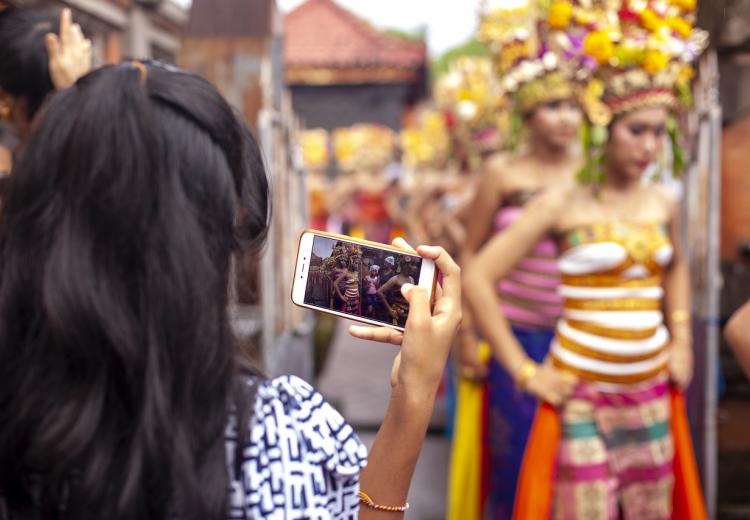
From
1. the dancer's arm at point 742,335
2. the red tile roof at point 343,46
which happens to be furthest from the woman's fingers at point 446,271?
the red tile roof at point 343,46

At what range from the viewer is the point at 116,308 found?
1040 mm

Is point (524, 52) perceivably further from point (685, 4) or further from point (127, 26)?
point (127, 26)

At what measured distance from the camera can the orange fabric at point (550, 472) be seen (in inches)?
108

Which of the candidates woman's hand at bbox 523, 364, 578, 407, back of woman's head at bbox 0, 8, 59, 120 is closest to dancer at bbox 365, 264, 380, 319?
back of woman's head at bbox 0, 8, 59, 120

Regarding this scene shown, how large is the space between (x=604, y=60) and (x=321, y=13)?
2123 cm

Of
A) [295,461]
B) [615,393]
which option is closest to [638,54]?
[615,393]

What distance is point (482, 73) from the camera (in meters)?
7.38

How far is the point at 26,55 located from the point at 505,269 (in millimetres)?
1611

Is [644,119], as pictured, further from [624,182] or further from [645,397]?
[645,397]

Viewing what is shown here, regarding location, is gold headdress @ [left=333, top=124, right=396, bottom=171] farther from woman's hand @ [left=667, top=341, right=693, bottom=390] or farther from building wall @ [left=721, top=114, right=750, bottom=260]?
woman's hand @ [left=667, top=341, right=693, bottom=390]

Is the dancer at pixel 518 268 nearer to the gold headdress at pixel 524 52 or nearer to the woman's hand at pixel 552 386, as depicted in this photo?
the gold headdress at pixel 524 52

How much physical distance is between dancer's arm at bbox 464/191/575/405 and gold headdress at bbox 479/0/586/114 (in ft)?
3.37

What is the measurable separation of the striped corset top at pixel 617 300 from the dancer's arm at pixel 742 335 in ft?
2.92

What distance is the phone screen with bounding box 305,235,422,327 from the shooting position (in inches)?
50.3
